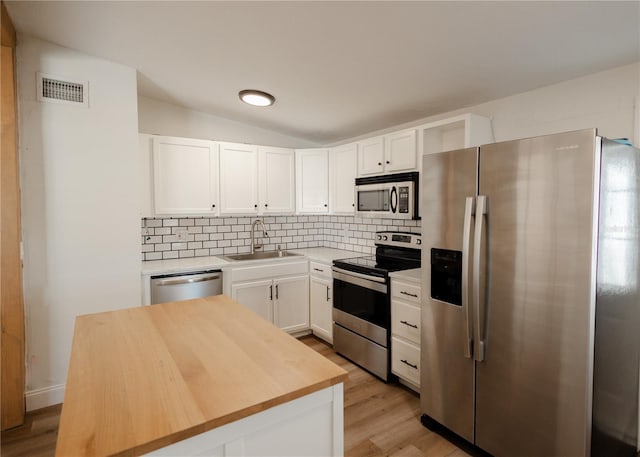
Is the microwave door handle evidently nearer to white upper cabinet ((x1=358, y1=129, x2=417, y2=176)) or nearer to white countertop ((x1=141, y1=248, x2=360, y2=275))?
white upper cabinet ((x1=358, y1=129, x2=417, y2=176))

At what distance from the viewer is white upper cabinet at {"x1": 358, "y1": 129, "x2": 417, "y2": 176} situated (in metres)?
2.91

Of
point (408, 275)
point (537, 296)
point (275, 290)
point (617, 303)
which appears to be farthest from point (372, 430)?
point (275, 290)

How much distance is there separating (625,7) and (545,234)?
110cm

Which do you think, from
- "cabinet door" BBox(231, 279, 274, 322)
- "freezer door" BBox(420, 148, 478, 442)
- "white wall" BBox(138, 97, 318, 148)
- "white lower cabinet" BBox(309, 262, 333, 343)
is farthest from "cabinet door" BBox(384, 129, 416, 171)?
"cabinet door" BBox(231, 279, 274, 322)

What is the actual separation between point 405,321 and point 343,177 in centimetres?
174

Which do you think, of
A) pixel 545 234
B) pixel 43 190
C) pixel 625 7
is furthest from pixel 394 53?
pixel 43 190

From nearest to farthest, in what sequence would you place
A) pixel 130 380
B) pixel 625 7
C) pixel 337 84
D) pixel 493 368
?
pixel 130 380 → pixel 625 7 → pixel 493 368 → pixel 337 84

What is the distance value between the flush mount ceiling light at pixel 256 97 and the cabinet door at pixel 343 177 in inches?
37.6

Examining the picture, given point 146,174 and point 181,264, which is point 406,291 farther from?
point 146,174

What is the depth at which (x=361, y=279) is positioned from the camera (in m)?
2.97

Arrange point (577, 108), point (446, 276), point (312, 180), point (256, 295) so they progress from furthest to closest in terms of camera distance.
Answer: point (312, 180), point (256, 295), point (577, 108), point (446, 276)

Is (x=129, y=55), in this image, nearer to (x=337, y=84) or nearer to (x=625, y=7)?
(x=337, y=84)

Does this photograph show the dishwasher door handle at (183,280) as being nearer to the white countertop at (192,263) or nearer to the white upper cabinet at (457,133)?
the white countertop at (192,263)

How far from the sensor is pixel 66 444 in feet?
2.57
